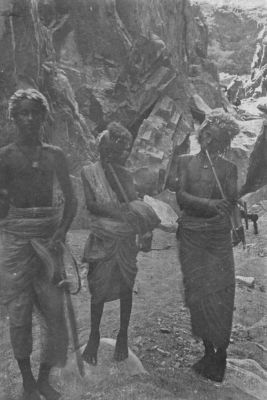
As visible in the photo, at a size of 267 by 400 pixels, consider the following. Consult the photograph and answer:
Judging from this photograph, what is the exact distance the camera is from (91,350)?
4152 mm

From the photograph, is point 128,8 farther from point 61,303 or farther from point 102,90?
point 61,303

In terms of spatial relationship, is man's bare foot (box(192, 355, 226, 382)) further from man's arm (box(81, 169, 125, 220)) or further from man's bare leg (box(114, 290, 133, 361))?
man's arm (box(81, 169, 125, 220))

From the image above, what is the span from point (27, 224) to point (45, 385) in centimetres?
132

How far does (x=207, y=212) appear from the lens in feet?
13.6

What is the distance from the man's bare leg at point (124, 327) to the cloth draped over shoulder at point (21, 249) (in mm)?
727

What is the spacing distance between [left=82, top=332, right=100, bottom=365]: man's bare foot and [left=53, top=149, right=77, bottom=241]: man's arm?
0.88 m

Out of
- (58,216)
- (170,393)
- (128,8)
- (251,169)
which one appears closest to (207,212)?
(251,169)

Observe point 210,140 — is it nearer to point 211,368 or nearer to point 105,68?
point 105,68

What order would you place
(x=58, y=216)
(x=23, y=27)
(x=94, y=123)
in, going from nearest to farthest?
(x=58, y=216), (x=23, y=27), (x=94, y=123)

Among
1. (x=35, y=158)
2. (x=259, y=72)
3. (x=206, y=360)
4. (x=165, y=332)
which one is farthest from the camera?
(x=259, y=72)

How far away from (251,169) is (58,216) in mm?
1888

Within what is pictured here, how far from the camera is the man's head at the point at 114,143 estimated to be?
4109 millimetres

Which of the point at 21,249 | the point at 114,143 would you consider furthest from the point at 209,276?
the point at 21,249

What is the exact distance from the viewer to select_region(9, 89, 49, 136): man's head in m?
3.74
